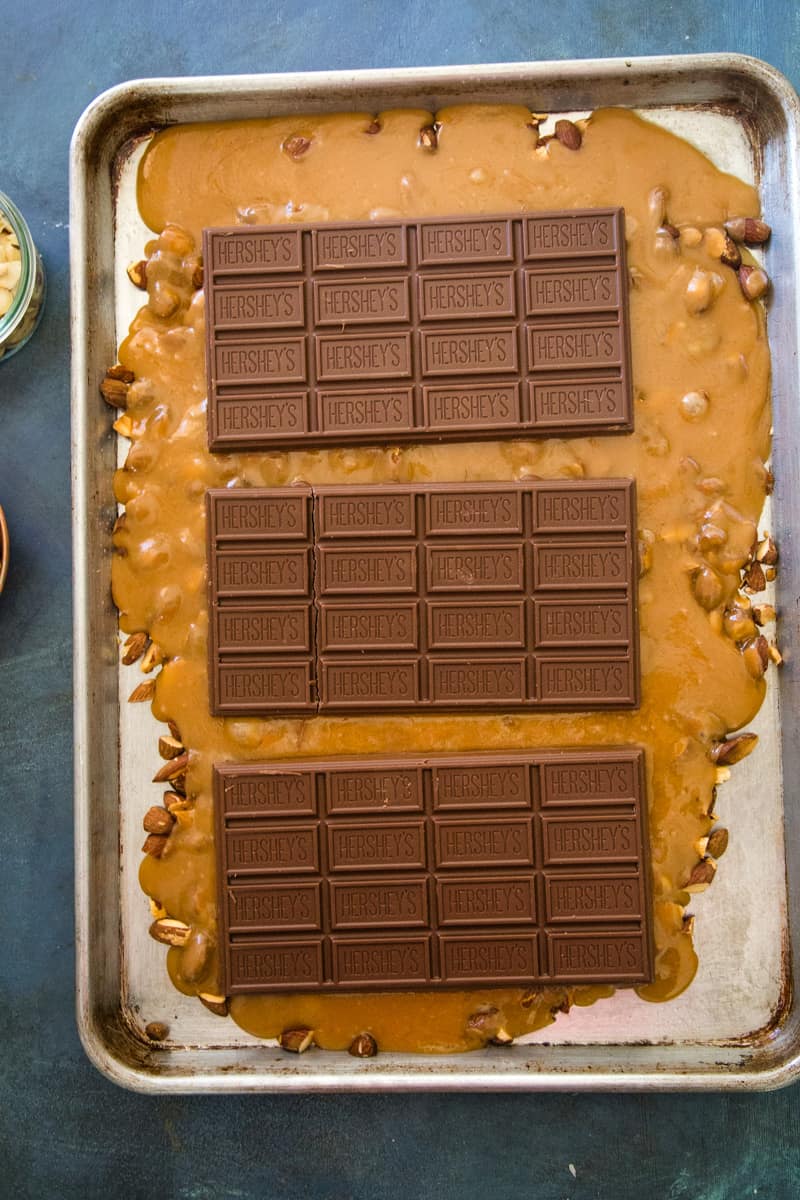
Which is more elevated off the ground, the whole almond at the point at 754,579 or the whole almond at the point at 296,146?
the whole almond at the point at 296,146

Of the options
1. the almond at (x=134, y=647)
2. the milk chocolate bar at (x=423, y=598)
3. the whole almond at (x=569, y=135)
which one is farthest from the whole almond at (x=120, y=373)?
the whole almond at (x=569, y=135)

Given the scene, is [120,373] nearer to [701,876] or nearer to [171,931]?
[171,931]

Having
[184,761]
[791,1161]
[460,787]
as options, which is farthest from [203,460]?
[791,1161]

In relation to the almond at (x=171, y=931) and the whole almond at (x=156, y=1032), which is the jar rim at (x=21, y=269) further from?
the whole almond at (x=156, y=1032)

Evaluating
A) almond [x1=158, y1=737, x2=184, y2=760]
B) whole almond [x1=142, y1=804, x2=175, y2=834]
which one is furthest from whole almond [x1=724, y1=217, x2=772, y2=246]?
whole almond [x1=142, y1=804, x2=175, y2=834]

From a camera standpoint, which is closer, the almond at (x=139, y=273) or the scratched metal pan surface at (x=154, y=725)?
the scratched metal pan surface at (x=154, y=725)

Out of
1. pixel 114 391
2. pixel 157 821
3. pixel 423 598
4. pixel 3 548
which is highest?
pixel 114 391

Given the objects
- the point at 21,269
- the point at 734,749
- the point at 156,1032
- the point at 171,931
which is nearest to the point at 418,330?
the point at 21,269

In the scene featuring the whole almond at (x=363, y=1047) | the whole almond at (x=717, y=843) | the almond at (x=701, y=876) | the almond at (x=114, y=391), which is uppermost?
the almond at (x=114, y=391)
